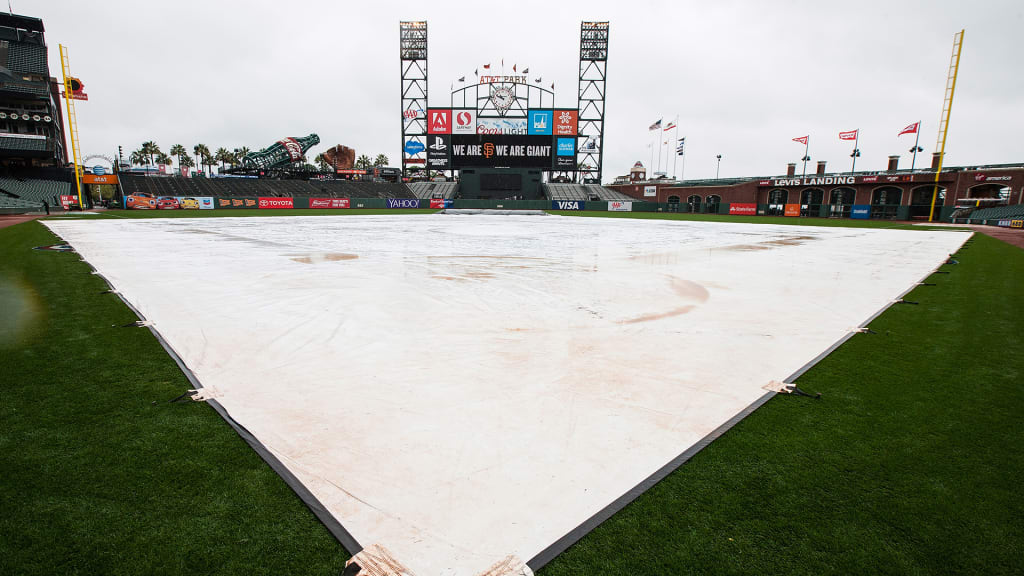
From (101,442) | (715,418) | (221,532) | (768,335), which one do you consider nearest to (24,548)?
(221,532)

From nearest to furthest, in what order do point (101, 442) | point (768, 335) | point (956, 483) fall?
point (956, 483) < point (101, 442) < point (768, 335)

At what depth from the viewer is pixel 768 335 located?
18.2ft

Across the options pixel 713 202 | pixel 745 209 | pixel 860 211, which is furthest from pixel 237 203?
pixel 860 211

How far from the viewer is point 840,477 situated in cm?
273

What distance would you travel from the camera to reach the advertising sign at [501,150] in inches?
2349

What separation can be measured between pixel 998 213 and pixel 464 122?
53705mm

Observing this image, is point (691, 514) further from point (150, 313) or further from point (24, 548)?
point (150, 313)

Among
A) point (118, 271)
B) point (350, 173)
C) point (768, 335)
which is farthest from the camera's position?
point (350, 173)

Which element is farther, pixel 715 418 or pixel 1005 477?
pixel 715 418

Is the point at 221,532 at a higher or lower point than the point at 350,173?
lower

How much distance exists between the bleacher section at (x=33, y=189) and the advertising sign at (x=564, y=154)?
5144 cm

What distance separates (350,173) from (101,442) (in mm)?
92785

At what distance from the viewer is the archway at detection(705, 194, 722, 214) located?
61.9 meters

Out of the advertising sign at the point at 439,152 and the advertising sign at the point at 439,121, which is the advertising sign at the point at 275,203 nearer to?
the advertising sign at the point at 439,152
